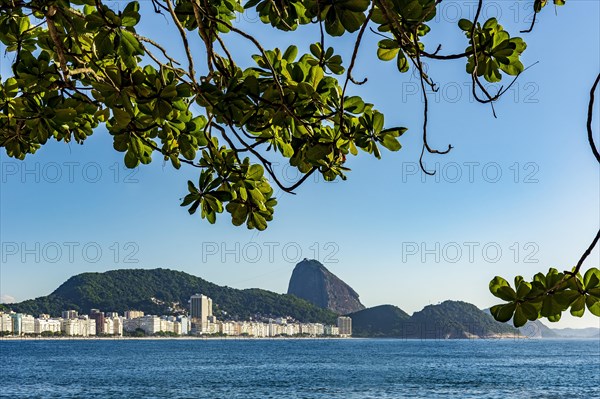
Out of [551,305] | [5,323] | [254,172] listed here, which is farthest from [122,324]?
[551,305]

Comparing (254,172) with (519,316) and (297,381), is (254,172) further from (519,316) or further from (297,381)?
(297,381)

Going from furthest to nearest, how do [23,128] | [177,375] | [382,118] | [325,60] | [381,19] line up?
[177,375] < [23,128] < [325,60] < [382,118] < [381,19]

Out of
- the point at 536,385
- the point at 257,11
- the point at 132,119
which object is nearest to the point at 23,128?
the point at 132,119

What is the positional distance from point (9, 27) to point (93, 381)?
205 ft

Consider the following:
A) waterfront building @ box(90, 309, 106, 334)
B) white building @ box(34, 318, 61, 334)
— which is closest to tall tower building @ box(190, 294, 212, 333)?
waterfront building @ box(90, 309, 106, 334)

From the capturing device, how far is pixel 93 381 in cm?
6122

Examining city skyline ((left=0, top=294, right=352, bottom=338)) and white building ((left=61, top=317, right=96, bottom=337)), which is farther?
city skyline ((left=0, top=294, right=352, bottom=338))

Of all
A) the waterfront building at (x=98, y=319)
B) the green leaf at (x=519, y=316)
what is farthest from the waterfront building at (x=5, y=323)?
the green leaf at (x=519, y=316)

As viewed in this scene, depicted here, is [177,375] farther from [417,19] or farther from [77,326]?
[77,326]

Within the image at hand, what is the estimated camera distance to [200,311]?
192 m

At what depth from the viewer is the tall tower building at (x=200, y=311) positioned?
19075 centimetres

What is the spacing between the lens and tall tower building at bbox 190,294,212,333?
19075cm

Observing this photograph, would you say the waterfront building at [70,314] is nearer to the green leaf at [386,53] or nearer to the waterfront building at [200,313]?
the waterfront building at [200,313]

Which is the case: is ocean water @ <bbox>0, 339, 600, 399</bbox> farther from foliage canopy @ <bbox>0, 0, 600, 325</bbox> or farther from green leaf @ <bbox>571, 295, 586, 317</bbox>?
green leaf @ <bbox>571, 295, 586, 317</bbox>
